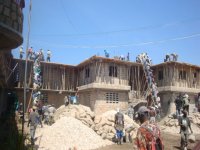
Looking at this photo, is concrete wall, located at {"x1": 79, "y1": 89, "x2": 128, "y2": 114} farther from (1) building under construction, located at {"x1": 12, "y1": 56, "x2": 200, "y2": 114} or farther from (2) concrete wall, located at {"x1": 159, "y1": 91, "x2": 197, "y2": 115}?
(2) concrete wall, located at {"x1": 159, "y1": 91, "x2": 197, "y2": 115}

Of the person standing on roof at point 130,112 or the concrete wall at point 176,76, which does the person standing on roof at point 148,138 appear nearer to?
the person standing on roof at point 130,112

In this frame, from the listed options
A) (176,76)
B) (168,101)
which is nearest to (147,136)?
(168,101)

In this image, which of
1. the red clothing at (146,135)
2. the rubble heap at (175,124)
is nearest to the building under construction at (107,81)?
the rubble heap at (175,124)

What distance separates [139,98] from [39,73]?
33.9 feet

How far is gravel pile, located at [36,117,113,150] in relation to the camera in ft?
46.3

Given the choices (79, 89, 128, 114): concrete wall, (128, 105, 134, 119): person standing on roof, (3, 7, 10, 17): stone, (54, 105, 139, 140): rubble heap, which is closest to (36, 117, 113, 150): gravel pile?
(54, 105, 139, 140): rubble heap

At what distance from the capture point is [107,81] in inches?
974

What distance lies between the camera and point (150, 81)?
26.3 meters

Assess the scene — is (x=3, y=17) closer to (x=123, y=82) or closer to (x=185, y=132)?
(x=185, y=132)

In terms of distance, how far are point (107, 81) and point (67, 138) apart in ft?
34.6

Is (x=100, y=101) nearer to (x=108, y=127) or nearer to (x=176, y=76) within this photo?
(x=108, y=127)

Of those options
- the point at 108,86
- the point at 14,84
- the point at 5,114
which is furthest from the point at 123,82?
the point at 5,114

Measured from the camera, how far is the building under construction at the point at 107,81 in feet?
80.3

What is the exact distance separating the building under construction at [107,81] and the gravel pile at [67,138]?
24.8 feet
